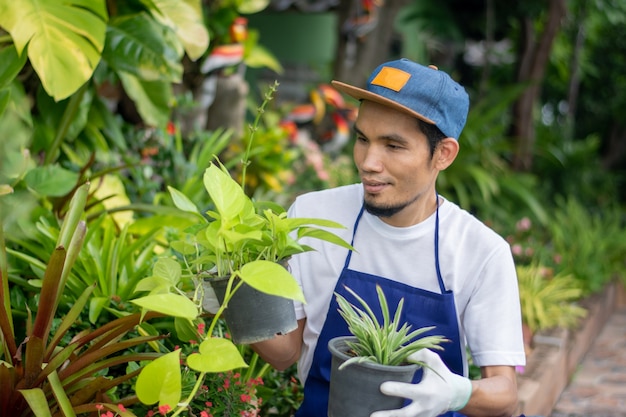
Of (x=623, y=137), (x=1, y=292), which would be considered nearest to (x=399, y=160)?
(x=1, y=292)

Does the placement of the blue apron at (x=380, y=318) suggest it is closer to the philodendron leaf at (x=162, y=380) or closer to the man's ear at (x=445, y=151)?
the man's ear at (x=445, y=151)

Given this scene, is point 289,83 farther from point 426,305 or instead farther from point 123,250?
point 426,305

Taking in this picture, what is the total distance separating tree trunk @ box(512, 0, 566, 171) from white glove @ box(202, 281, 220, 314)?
6.81m

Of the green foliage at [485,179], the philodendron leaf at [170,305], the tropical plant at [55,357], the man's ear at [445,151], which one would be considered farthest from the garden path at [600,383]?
the philodendron leaf at [170,305]

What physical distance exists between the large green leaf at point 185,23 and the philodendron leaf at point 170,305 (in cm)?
234

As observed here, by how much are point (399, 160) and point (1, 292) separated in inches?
44.2

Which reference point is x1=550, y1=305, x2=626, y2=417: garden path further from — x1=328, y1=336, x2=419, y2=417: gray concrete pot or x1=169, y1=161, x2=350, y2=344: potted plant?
x1=169, y1=161, x2=350, y2=344: potted plant

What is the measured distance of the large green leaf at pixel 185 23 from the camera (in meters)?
3.89

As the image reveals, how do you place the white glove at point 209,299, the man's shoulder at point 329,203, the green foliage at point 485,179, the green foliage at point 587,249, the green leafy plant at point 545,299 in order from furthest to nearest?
the green foliage at point 485,179 < the green foliage at point 587,249 < the green leafy plant at point 545,299 < the man's shoulder at point 329,203 < the white glove at point 209,299

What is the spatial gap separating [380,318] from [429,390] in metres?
0.46

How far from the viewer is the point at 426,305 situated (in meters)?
2.41

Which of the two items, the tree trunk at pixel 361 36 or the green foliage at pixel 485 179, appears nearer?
the green foliage at pixel 485 179

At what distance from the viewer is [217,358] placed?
1830 mm

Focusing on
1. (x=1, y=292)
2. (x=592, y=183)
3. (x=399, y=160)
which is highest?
(x=399, y=160)
